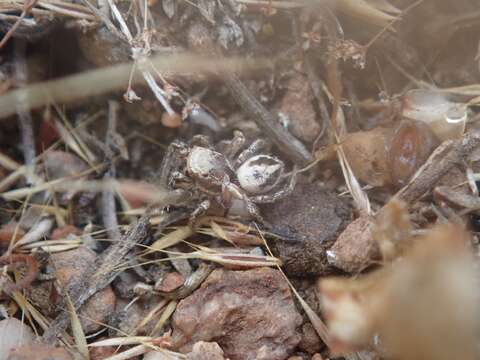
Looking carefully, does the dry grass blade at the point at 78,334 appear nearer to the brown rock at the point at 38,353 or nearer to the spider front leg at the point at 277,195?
the brown rock at the point at 38,353

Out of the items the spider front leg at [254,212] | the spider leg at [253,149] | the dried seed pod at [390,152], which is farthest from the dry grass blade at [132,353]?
the dried seed pod at [390,152]

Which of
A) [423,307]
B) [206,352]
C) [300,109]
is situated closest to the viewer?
[423,307]

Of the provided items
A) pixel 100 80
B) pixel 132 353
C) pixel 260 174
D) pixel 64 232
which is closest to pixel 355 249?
pixel 260 174

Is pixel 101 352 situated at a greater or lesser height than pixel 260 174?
lesser

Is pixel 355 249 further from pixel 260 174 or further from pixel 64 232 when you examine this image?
pixel 64 232

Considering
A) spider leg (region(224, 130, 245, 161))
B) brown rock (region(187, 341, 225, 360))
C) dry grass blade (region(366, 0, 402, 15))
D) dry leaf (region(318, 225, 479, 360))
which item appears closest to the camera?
dry leaf (region(318, 225, 479, 360))

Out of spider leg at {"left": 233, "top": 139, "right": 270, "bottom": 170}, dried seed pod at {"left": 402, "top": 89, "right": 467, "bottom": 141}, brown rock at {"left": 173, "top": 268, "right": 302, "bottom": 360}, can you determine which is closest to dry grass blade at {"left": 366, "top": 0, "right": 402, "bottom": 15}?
dried seed pod at {"left": 402, "top": 89, "right": 467, "bottom": 141}

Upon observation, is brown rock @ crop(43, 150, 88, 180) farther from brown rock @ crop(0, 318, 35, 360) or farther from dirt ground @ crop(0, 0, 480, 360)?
brown rock @ crop(0, 318, 35, 360)
